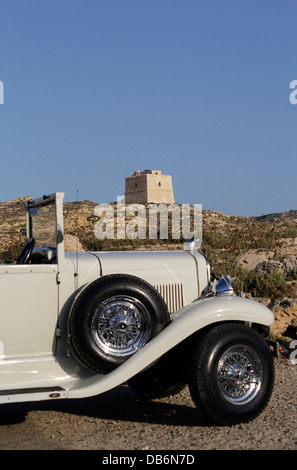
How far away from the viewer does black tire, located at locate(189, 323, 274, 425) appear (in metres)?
5.31

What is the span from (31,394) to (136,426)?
1.11 meters

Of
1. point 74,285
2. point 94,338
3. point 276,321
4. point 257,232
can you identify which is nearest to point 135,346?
point 94,338

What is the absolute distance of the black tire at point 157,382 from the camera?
6117mm

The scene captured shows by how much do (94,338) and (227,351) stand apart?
118 cm

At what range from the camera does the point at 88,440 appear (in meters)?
5.12

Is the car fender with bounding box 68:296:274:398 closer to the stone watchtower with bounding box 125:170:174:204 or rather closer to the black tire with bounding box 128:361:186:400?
the black tire with bounding box 128:361:186:400

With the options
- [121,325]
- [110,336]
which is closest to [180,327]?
[121,325]

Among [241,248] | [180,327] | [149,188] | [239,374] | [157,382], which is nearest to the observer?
[180,327]

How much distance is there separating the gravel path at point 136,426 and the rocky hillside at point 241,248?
4.65 feet

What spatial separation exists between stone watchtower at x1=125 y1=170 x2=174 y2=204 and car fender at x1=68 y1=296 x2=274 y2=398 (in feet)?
208

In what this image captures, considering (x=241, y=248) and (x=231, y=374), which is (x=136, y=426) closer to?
(x=231, y=374)

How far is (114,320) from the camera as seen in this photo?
17.6ft

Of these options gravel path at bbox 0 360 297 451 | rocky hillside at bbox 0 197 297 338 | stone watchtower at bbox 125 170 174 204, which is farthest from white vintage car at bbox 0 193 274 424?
stone watchtower at bbox 125 170 174 204
